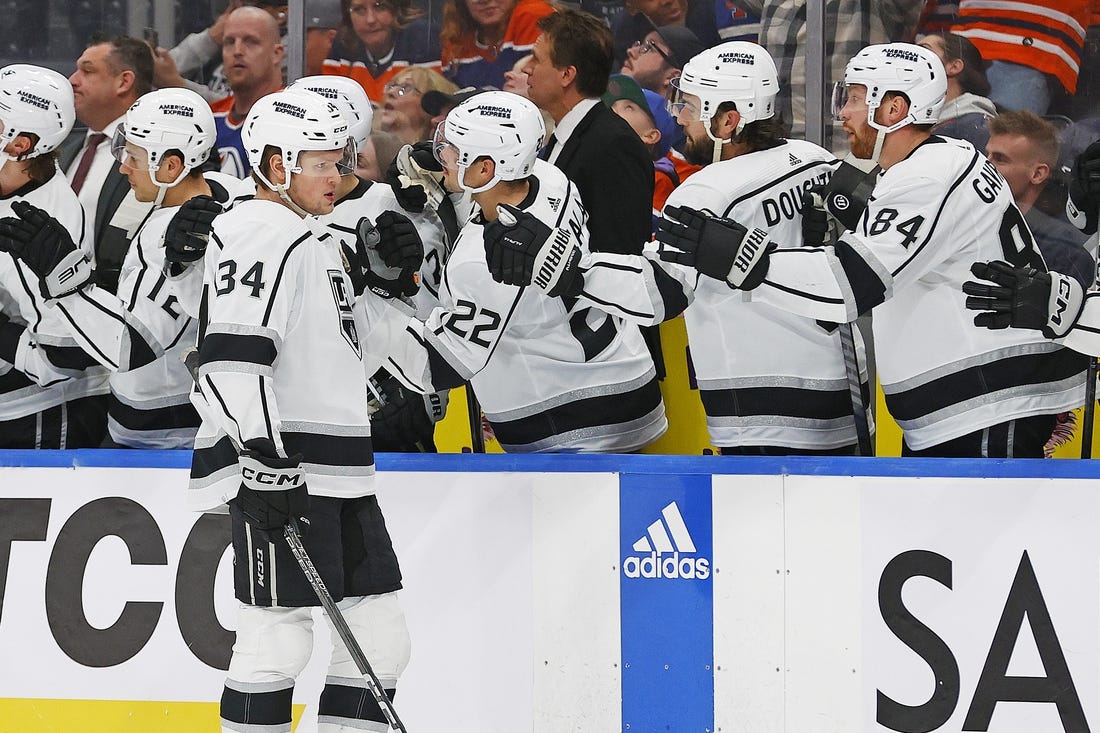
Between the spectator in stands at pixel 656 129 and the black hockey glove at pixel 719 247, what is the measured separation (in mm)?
1500

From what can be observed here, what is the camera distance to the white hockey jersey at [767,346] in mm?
3346

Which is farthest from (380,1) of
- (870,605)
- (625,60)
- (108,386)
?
(870,605)

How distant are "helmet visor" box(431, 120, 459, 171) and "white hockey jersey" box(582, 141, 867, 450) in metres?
0.52

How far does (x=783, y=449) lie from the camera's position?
A: 3391 millimetres

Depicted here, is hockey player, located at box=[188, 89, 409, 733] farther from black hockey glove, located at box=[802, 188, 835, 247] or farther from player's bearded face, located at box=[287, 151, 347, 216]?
black hockey glove, located at box=[802, 188, 835, 247]

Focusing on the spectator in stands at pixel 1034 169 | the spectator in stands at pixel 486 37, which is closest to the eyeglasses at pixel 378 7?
the spectator in stands at pixel 486 37

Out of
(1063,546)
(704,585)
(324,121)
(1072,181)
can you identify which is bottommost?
(704,585)

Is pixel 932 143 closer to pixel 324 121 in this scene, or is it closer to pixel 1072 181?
pixel 1072 181

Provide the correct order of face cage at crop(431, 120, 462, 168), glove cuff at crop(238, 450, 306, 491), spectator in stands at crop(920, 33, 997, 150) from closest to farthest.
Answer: glove cuff at crop(238, 450, 306, 491), face cage at crop(431, 120, 462, 168), spectator in stands at crop(920, 33, 997, 150)

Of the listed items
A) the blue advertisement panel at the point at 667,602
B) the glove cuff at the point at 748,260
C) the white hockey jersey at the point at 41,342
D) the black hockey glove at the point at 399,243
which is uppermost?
the glove cuff at the point at 748,260

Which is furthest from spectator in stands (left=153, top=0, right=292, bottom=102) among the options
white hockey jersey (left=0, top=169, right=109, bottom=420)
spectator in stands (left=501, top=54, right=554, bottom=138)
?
white hockey jersey (left=0, top=169, right=109, bottom=420)

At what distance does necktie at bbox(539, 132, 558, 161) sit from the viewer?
13.1 feet

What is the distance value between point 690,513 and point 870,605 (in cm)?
44

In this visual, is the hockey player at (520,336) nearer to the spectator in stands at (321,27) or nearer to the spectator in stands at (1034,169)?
the spectator in stands at (1034,169)
